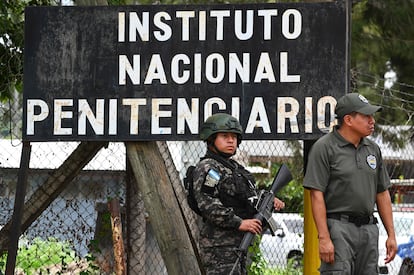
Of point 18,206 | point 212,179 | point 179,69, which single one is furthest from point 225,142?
point 18,206

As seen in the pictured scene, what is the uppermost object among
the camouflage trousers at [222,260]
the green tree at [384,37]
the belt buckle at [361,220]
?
the green tree at [384,37]

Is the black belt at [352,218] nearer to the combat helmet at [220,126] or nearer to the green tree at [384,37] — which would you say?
the combat helmet at [220,126]

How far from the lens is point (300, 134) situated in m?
6.93

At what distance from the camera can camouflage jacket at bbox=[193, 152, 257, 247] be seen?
608 cm

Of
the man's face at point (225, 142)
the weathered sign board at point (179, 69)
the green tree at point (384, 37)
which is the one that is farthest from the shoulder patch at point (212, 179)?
the green tree at point (384, 37)

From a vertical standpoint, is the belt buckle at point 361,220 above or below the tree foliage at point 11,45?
below

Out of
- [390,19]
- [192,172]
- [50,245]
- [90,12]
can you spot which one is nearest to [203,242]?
[192,172]

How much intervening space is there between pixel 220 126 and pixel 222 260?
0.92 m

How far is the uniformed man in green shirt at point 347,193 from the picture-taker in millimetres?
5980

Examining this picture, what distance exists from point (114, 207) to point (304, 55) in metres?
2.20

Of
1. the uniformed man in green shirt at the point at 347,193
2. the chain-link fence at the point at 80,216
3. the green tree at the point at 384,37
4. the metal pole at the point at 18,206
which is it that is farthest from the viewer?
the green tree at the point at 384,37

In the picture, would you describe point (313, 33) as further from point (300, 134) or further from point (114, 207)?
point (114, 207)

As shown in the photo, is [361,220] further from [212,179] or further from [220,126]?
[220,126]

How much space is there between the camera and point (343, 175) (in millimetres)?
6023
